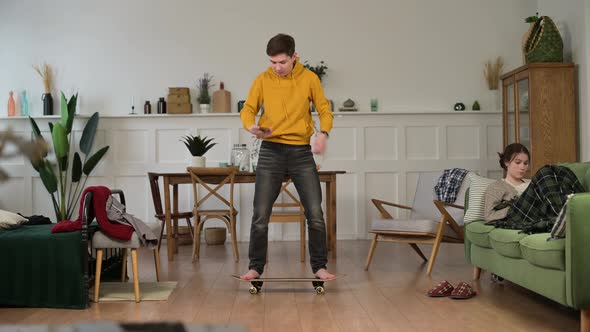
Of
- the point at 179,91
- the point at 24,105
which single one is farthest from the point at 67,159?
the point at 179,91

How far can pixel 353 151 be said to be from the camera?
310 inches

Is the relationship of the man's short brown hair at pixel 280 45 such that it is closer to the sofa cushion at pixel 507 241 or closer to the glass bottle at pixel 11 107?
the sofa cushion at pixel 507 241

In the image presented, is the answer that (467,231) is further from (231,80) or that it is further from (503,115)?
(231,80)

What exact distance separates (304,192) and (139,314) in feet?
A: 3.83

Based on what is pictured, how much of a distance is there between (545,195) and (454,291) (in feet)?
2.39

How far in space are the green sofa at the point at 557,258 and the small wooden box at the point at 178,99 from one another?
440cm

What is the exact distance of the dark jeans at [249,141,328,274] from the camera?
4.14 m

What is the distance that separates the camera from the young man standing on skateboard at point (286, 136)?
161 inches

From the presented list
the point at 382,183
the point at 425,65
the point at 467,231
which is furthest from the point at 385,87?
the point at 467,231

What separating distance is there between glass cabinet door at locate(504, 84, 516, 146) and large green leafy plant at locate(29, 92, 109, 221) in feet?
13.7

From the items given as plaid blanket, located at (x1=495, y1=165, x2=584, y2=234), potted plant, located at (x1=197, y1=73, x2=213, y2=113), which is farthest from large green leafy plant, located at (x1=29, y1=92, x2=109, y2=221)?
plaid blanket, located at (x1=495, y1=165, x2=584, y2=234)

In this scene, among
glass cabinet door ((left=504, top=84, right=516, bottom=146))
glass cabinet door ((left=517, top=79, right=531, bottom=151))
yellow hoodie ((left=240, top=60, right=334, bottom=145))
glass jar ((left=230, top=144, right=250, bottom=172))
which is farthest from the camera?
glass cabinet door ((left=504, top=84, right=516, bottom=146))

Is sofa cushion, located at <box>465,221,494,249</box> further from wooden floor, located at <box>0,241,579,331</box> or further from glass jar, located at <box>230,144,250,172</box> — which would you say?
glass jar, located at <box>230,144,250,172</box>

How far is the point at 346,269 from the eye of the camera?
5.36m
